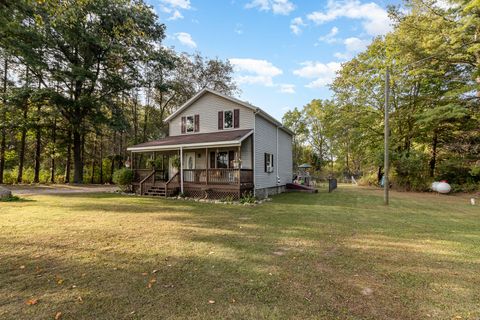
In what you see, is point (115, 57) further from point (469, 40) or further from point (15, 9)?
point (469, 40)

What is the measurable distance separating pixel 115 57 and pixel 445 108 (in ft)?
85.9

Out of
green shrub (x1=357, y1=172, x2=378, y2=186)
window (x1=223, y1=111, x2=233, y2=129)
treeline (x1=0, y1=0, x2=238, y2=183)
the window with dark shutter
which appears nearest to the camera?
window (x1=223, y1=111, x2=233, y2=129)

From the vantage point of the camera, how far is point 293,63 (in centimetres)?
1808

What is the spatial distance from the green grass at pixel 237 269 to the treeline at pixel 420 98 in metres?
11.0

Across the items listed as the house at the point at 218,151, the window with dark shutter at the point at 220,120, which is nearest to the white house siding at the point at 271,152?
the house at the point at 218,151

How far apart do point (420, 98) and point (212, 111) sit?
17078mm

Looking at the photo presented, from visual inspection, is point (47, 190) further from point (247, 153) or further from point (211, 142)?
point (247, 153)

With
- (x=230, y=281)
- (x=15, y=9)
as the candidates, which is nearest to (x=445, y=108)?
(x=230, y=281)

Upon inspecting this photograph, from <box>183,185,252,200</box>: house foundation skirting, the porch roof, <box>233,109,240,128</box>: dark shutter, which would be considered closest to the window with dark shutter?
the porch roof

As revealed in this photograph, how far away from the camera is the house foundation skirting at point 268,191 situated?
46.9 ft

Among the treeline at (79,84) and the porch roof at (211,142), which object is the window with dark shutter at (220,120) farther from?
the treeline at (79,84)

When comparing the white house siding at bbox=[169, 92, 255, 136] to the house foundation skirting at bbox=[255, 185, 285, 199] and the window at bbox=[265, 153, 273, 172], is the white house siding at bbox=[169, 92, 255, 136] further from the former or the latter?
the house foundation skirting at bbox=[255, 185, 285, 199]

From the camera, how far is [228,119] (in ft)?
49.3

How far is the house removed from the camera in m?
13.0
